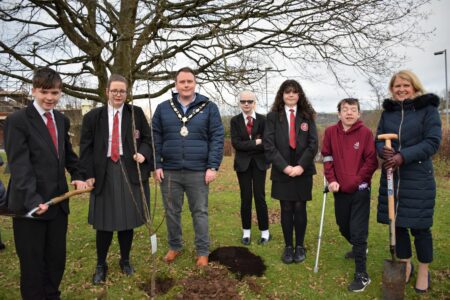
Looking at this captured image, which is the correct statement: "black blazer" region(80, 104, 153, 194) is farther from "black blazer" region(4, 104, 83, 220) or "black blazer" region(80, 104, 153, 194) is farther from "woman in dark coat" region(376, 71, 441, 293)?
"woman in dark coat" region(376, 71, 441, 293)

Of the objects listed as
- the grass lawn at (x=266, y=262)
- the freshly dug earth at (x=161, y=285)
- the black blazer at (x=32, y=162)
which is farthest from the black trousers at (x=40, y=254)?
the freshly dug earth at (x=161, y=285)

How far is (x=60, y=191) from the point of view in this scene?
3.19 m

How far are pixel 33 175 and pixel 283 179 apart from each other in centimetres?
267

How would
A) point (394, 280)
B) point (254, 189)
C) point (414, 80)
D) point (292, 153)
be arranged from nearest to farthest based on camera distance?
point (394, 280) < point (414, 80) < point (292, 153) < point (254, 189)

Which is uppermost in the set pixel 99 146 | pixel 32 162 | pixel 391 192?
pixel 99 146

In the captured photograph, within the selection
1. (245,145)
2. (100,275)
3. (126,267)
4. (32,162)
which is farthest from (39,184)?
(245,145)

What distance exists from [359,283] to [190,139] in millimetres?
2397

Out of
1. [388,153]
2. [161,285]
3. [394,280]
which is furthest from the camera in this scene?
[161,285]

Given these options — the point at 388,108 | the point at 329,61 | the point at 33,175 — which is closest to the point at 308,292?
the point at 388,108

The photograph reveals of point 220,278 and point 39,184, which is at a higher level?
point 39,184

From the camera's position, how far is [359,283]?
3.74 m

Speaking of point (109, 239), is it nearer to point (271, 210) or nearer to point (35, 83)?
point (35, 83)

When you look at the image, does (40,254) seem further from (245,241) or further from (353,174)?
(353,174)

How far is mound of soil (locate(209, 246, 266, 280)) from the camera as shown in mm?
4145
